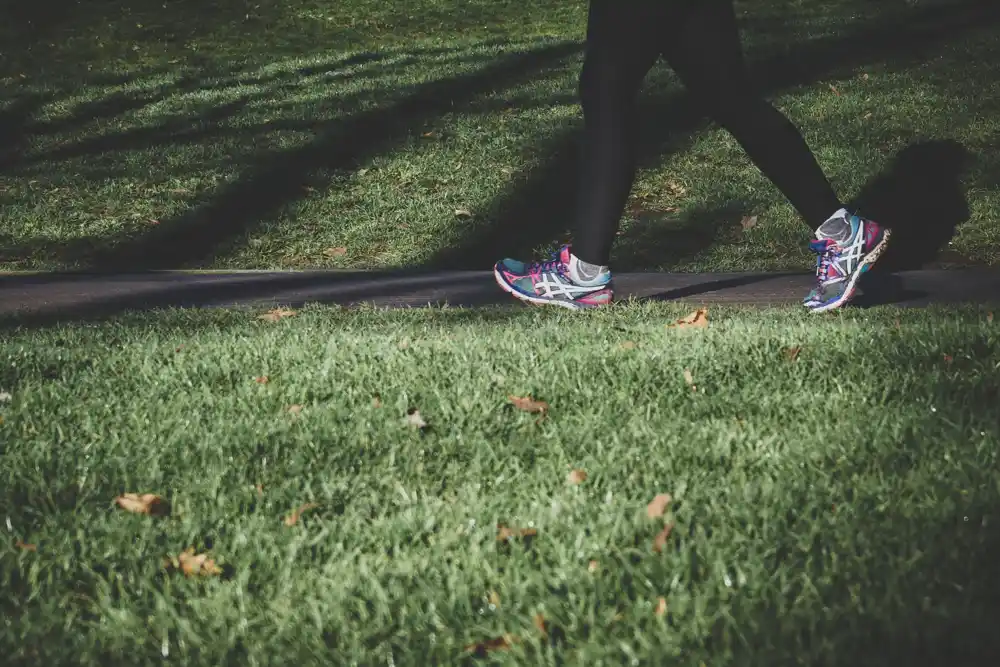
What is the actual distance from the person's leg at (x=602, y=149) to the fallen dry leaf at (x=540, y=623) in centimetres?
249

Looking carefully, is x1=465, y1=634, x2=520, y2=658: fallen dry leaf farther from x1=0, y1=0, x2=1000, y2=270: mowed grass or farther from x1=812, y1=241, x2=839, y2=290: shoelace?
x1=0, y1=0, x2=1000, y2=270: mowed grass

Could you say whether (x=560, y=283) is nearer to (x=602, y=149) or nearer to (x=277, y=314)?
(x=602, y=149)

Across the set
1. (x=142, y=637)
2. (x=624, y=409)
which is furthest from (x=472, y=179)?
(x=142, y=637)

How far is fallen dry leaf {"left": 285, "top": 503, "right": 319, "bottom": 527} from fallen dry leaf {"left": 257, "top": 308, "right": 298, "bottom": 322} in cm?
234

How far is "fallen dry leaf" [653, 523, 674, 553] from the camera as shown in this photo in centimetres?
199

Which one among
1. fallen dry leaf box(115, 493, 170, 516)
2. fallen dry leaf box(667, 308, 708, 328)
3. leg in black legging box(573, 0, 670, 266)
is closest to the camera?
fallen dry leaf box(115, 493, 170, 516)

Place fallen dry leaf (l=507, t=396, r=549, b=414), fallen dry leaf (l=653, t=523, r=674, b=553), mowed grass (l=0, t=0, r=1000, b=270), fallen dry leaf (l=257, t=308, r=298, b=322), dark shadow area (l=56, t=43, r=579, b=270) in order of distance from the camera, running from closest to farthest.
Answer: fallen dry leaf (l=653, t=523, r=674, b=553) < fallen dry leaf (l=507, t=396, r=549, b=414) < fallen dry leaf (l=257, t=308, r=298, b=322) < mowed grass (l=0, t=0, r=1000, b=270) < dark shadow area (l=56, t=43, r=579, b=270)

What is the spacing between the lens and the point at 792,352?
Result: 3.30 m

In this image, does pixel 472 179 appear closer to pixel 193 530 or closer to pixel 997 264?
pixel 997 264

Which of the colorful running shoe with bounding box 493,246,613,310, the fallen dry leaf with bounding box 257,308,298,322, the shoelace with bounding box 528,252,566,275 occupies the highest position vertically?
the shoelace with bounding box 528,252,566,275

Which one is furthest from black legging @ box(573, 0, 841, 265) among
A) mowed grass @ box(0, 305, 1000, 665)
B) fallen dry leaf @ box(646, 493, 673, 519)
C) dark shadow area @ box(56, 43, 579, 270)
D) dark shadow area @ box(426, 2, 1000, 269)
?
dark shadow area @ box(56, 43, 579, 270)

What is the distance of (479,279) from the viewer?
5.64 meters

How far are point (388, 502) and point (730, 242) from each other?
4.75m

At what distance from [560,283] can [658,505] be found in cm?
219
